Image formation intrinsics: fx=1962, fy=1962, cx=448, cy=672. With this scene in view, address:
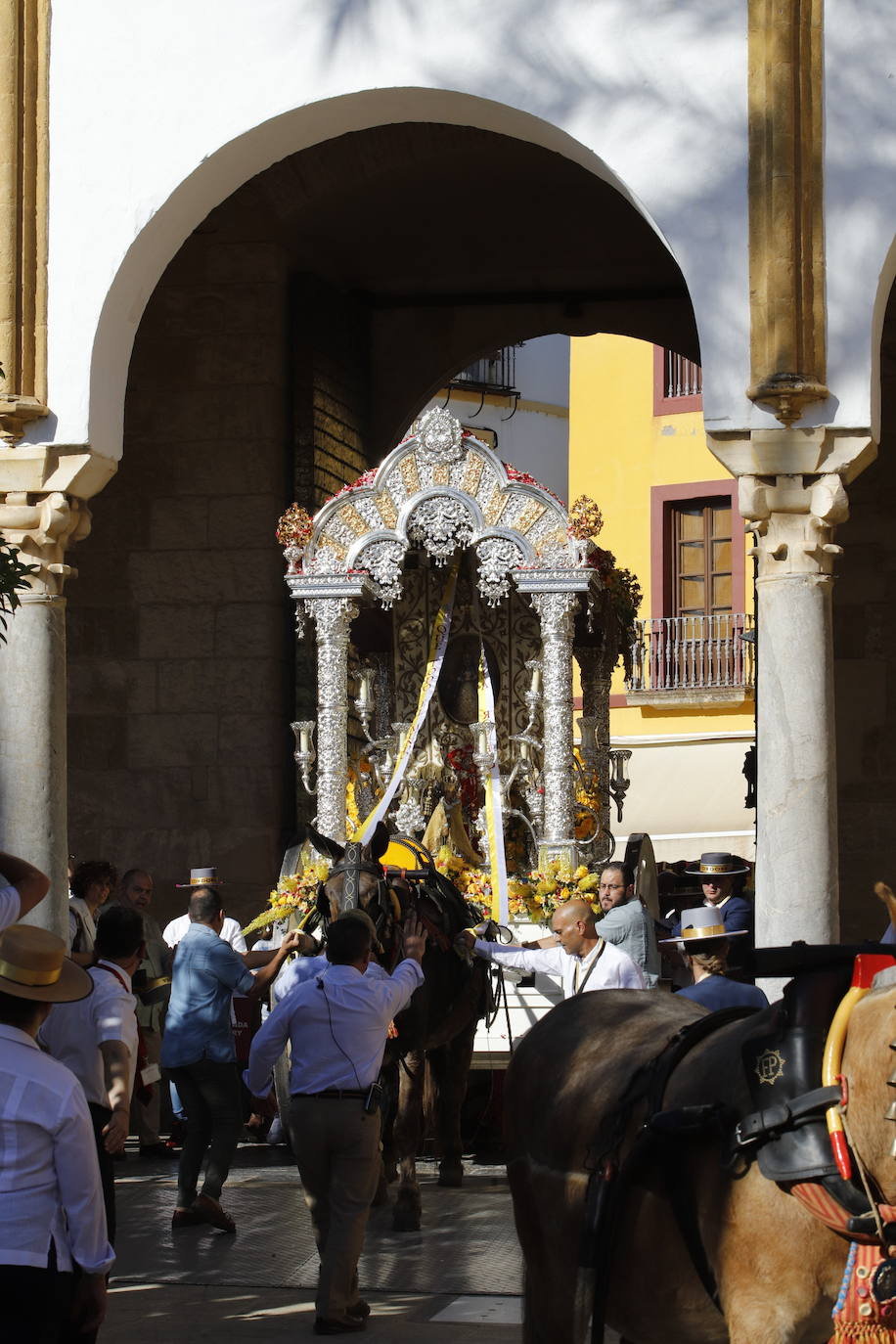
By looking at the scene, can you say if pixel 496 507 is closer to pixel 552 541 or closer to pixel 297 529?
pixel 552 541

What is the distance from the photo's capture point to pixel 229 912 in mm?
13508

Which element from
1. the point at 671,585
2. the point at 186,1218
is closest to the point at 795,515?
the point at 186,1218

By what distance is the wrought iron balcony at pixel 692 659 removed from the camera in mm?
27469

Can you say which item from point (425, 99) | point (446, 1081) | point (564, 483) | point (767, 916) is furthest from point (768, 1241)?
point (564, 483)

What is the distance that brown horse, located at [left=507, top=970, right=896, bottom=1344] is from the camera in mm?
4000

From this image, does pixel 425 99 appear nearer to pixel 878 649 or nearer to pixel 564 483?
pixel 878 649

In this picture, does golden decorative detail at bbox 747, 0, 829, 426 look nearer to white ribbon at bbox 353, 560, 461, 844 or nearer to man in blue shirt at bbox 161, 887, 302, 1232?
man in blue shirt at bbox 161, 887, 302, 1232

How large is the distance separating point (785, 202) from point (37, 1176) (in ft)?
20.8

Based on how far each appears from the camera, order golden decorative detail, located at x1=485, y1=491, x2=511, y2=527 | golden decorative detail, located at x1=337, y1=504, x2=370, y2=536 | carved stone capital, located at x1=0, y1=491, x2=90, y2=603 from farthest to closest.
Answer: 1. golden decorative detail, located at x1=337, y1=504, x2=370, y2=536
2. golden decorative detail, located at x1=485, y1=491, x2=511, y2=527
3. carved stone capital, located at x1=0, y1=491, x2=90, y2=603

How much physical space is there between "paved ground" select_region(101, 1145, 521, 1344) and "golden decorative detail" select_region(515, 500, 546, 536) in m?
4.13

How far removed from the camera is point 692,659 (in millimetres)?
27766

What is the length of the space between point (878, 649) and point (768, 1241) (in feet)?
30.0

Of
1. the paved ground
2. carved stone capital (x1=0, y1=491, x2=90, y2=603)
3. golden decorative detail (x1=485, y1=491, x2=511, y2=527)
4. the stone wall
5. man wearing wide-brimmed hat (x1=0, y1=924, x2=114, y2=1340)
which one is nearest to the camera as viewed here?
man wearing wide-brimmed hat (x1=0, y1=924, x2=114, y2=1340)

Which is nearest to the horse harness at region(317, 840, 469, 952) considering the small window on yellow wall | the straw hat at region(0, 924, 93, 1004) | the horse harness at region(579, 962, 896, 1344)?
the horse harness at region(579, 962, 896, 1344)
